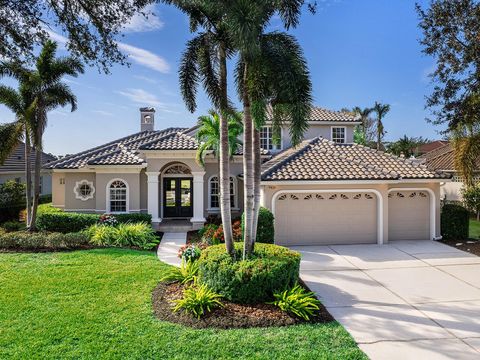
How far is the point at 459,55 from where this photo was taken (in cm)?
1462

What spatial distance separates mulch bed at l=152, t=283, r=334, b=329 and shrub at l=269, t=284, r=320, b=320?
0.11 m

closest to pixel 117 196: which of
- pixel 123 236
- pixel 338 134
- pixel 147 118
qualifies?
pixel 123 236

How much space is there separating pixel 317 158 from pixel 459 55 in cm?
755

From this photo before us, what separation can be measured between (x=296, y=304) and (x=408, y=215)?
34.2 ft

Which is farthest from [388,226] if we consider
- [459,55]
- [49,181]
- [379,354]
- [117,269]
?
[49,181]

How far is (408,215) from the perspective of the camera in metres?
15.3

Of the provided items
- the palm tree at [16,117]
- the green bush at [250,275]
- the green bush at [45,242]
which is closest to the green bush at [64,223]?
the palm tree at [16,117]

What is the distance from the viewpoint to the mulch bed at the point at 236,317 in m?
6.82

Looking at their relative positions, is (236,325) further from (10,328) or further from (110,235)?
(110,235)

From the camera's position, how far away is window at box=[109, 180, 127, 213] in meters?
→ 18.3

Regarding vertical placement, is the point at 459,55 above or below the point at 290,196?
above

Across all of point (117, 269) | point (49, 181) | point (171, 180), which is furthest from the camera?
point (49, 181)

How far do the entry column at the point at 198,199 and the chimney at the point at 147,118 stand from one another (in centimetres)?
999

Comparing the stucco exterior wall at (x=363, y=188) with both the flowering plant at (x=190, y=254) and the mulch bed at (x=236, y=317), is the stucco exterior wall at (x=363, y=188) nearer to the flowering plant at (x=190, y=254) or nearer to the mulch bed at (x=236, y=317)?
the flowering plant at (x=190, y=254)
